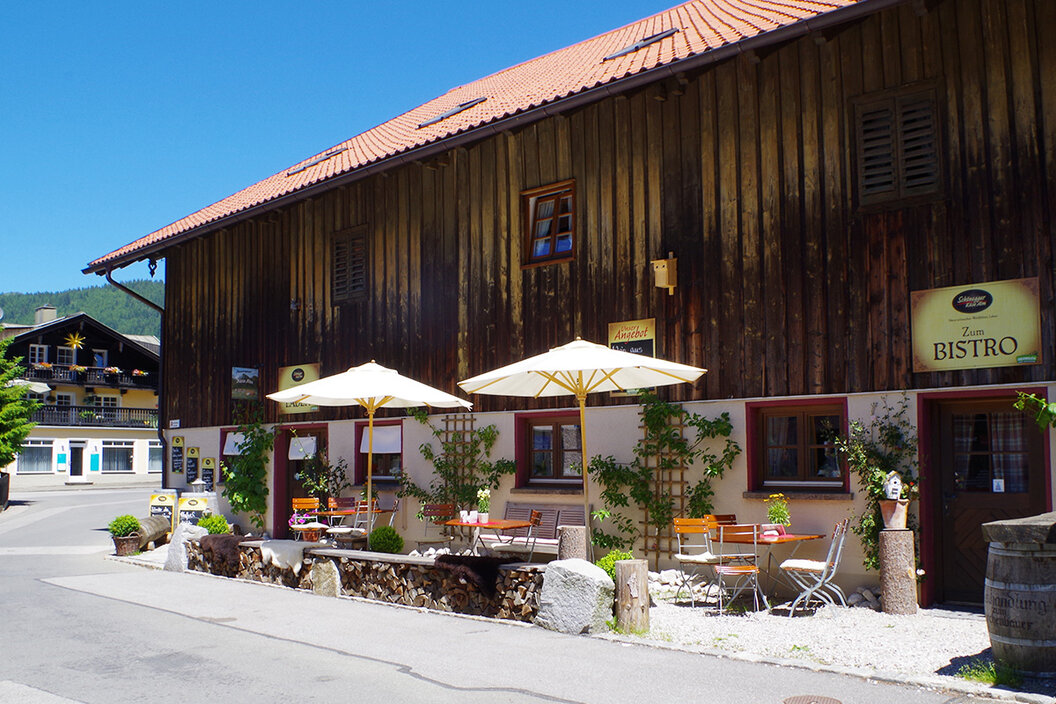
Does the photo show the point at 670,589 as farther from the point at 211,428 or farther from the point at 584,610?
the point at 211,428

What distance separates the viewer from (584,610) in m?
8.70

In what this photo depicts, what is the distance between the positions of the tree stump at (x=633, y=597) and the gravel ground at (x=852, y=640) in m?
0.14

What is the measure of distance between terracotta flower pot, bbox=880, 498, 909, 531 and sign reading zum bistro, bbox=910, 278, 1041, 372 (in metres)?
1.38

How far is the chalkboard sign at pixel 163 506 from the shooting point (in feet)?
59.6

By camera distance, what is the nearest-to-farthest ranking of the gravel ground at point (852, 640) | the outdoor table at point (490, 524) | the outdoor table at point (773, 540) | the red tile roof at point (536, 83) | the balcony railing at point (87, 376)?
the gravel ground at point (852, 640) < the outdoor table at point (773, 540) < the red tile roof at point (536, 83) < the outdoor table at point (490, 524) < the balcony railing at point (87, 376)

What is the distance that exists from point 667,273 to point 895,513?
12.9ft

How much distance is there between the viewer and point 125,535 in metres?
16.2

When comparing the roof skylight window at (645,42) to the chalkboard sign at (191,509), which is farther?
the chalkboard sign at (191,509)

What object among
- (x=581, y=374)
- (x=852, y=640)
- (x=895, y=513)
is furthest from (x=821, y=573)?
(x=581, y=374)

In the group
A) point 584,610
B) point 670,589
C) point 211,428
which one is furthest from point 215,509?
point 584,610

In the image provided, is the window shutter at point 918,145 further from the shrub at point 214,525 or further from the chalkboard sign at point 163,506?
the chalkboard sign at point 163,506

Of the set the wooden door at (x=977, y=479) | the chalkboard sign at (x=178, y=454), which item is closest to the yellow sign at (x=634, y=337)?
the wooden door at (x=977, y=479)

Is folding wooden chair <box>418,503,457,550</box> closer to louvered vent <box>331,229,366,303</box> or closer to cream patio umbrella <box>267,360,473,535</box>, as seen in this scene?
cream patio umbrella <box>267,360,473,535</box>

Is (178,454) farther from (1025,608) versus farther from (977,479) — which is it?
(1025,608)
